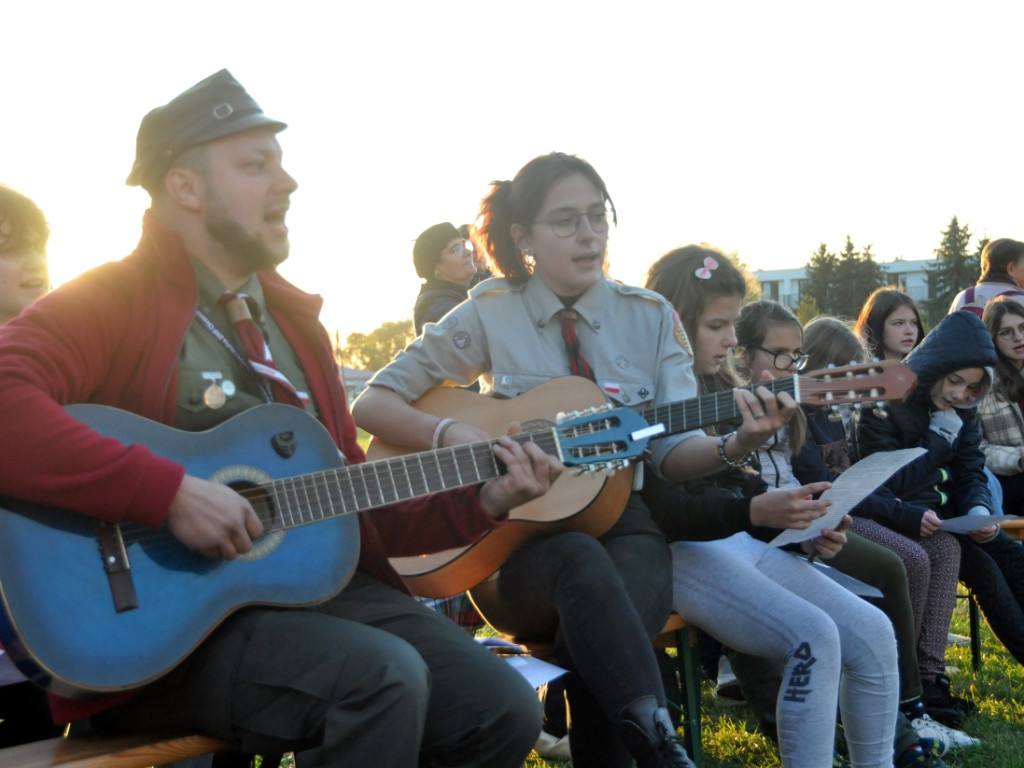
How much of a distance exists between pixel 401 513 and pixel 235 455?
0.59 m

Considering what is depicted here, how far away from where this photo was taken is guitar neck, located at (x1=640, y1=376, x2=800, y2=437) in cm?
327

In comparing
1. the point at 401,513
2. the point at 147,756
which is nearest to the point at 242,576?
the point at 147,756

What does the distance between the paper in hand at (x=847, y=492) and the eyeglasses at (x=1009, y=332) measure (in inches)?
117

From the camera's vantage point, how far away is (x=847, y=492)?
11.5 ft

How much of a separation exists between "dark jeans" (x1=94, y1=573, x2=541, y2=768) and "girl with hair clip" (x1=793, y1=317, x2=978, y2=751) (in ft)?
7.98

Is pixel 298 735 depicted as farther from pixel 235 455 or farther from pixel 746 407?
pixel 746 407

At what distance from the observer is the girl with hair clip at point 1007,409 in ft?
19.4

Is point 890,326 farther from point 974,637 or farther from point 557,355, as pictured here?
point 557,355

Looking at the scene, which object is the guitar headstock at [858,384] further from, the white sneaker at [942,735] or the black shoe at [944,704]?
the black shoe at [944,704]

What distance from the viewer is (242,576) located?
7.10 feet

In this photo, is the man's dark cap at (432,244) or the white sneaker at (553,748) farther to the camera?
the man's dark cap at (432,244)

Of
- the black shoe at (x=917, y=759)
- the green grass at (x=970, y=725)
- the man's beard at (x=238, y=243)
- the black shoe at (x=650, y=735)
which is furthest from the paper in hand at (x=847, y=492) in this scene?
the man's beard at (x=238, y=243)

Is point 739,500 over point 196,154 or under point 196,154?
under

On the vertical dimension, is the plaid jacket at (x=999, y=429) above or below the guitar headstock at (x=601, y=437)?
below
